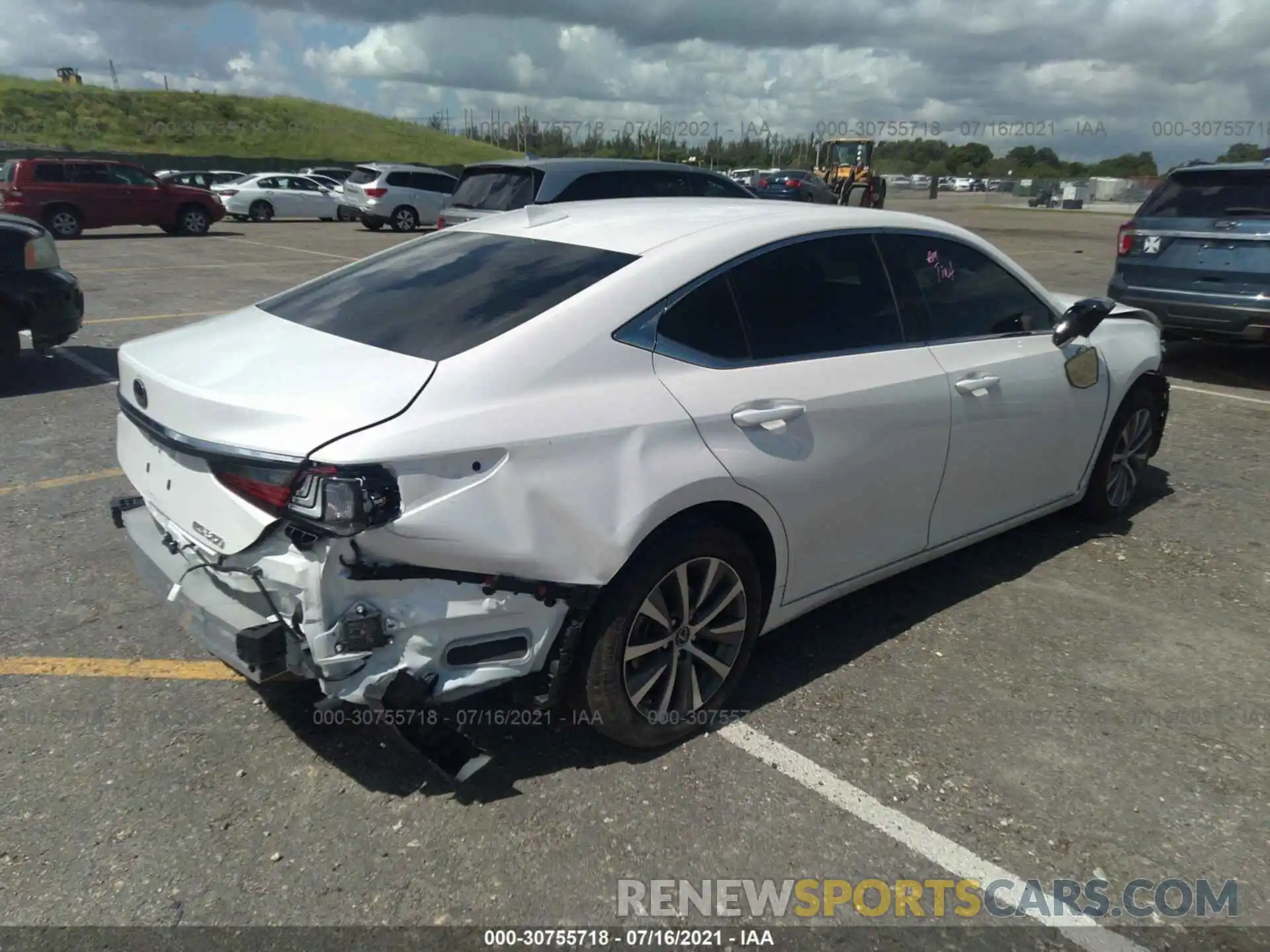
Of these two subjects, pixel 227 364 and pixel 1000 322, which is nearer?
pixel 227 364

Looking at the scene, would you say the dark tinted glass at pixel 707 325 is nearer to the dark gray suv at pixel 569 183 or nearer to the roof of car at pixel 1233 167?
the roof of car at pixel 1233 167

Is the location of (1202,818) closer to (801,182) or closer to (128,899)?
(128,899)

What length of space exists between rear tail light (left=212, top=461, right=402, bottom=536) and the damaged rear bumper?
0.23 ft

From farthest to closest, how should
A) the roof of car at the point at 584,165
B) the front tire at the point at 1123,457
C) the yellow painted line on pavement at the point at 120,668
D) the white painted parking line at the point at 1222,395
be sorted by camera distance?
the roof of car at the point at 584,165
the white painted parking line at the point at 1222,395
the front tire at the point at 1123,457
the yellow painted line on pavement at the point at 120,668

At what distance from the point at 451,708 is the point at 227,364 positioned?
1265 millimetres


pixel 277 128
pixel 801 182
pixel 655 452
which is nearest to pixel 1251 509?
pixel 655 452

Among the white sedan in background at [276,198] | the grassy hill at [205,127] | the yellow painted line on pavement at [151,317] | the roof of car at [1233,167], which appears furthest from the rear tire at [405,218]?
the grassy hill at [205,127]

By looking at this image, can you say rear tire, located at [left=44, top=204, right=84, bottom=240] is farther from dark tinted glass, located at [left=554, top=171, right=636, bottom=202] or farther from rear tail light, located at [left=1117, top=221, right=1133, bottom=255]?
rear tail light, located at [left=1117, top=221, right=1133, bottom=255]

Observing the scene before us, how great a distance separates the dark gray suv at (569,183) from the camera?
34.3 feet

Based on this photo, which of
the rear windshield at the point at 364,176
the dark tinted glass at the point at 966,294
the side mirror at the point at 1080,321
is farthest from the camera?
the rear windshield at the point at 364,176

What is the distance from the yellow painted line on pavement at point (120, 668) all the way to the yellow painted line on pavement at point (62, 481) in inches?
76.3

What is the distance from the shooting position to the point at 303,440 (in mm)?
2375

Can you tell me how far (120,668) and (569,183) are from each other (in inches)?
320

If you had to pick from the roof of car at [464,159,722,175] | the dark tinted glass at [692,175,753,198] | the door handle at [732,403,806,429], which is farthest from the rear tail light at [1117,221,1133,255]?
the door handle at [732,403,806,429]
